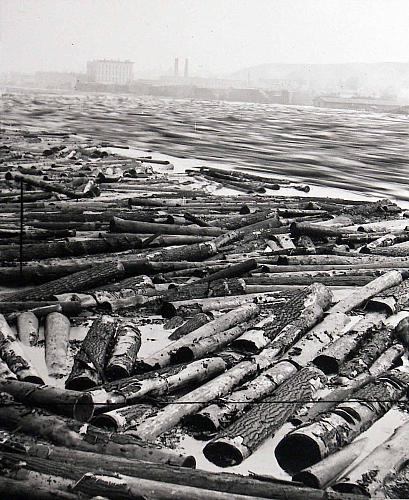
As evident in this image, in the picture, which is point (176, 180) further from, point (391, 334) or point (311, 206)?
point (391, 334)

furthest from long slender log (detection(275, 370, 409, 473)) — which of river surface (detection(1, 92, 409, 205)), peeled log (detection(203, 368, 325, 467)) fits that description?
river surface (detection(1, 92, 409, 205))

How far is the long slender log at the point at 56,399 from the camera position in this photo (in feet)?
19.2

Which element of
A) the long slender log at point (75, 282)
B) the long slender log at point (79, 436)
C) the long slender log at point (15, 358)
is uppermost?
the long slender log at point (79, 436)

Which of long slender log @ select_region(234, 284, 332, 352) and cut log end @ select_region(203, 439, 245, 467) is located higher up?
long slender log @ select_region(234, 284, 332, 352)

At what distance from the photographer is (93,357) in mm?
7336

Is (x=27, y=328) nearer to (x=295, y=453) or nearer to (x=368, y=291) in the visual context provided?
(x=295, y=453)

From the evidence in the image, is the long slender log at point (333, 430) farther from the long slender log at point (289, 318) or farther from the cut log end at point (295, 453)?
the long slender log at point (289, 318)

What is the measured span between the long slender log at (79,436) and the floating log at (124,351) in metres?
1.46

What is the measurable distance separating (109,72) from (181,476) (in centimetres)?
18960

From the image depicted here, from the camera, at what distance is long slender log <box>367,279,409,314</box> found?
9.73 meters

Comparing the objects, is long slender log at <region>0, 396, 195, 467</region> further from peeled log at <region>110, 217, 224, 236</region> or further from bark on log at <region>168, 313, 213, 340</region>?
peeled log at <region>110, 217, 224, 236</region>

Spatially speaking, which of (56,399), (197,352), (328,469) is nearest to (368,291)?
(197,352)

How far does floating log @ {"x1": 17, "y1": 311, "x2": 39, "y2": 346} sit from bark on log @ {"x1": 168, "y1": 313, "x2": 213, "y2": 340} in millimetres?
1705

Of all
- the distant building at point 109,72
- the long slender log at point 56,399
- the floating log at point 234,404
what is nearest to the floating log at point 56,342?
the long slender log at point 56,399
